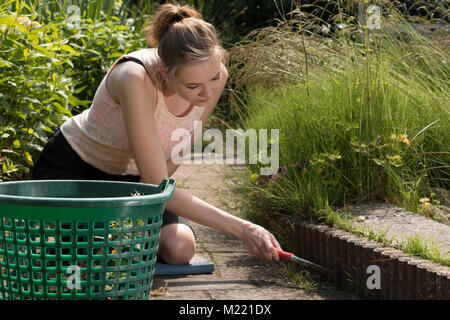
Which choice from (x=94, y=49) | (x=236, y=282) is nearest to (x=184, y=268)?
(x=236, y=282)

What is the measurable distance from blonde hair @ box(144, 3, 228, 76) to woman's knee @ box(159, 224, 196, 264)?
722mm

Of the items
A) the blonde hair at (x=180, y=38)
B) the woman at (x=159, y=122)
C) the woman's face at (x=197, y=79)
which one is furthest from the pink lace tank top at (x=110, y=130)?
the woman's face at (x=197, y=79)

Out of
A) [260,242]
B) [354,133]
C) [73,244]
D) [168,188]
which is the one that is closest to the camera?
[73,244]

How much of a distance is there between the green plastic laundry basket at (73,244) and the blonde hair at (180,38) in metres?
0.82

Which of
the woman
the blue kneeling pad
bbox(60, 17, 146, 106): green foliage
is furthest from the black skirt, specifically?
bbox(60, 17, 146, 106): green foliage

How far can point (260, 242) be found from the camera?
2.34 metres

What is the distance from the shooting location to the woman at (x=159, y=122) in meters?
2.47

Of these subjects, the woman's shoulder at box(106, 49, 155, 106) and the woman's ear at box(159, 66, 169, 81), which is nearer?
the woman's shoulder at box(106, 49, 155, 106)

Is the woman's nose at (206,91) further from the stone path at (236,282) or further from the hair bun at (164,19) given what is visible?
the stone path at (236,282)

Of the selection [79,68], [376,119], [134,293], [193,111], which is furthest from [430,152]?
[79,68]

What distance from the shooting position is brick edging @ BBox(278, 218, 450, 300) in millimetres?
2203

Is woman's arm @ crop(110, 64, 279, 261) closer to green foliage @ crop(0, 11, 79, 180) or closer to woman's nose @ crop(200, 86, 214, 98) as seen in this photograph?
woman's nose @ crop(200, 86, 214, 98)

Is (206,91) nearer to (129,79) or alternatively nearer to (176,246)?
(129,79)

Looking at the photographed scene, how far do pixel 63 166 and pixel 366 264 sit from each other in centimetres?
140
